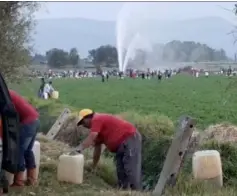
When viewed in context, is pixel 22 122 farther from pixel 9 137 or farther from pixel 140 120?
pixel 140 120

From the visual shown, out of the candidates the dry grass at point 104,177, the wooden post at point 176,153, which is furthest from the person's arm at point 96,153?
the wooden post at point 176,153

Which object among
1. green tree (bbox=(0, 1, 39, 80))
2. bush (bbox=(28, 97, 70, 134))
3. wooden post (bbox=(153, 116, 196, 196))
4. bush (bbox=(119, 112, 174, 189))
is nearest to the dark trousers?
bush (bbox=(119, 112, 174, 189))

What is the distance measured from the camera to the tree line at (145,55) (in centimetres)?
13225

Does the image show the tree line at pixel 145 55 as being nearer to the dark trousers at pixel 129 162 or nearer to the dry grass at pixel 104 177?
the dry grass at pixel 104 177

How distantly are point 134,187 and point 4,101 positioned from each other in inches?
189

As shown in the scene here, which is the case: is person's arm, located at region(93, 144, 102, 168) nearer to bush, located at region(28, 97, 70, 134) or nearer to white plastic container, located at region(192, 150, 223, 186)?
white plastic container, located at region(192, 150, 223, 186)

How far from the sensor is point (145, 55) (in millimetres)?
142125

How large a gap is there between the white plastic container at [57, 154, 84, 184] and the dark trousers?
703 mm

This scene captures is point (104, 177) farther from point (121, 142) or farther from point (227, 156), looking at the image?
point (227, 156)

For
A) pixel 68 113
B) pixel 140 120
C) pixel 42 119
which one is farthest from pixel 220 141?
pixel 42 119

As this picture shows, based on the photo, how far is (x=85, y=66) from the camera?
146000 mm

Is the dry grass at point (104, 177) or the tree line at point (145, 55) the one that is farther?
the tree line at point (145, 55)

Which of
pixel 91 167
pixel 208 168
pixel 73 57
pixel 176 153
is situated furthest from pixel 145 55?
pixel 176 153

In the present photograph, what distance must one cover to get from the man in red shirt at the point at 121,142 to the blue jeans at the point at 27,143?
895mm
